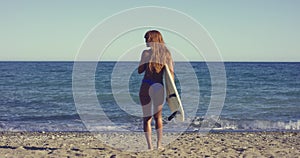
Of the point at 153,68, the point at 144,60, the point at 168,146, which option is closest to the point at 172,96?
the point at 153,68

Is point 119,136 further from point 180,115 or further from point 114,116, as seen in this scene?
point 114,116

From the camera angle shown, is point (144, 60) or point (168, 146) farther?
A: point (168, 146)

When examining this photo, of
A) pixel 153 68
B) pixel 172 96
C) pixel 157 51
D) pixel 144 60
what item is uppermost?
pixel 157 51

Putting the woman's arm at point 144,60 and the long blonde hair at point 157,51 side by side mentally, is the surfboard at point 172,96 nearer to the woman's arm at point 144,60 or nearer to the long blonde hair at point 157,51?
the long blonde hair at point 157,51

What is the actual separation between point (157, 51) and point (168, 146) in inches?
84.9

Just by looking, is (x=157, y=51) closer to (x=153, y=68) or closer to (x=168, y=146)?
(x=153, y=68)

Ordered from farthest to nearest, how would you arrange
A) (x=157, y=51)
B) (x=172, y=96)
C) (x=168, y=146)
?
1. (x=168, y=146)
2. (x=172, y=96)
3. (x=157, y=51)

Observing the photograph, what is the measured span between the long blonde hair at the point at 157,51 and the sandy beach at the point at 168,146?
4.91 feet

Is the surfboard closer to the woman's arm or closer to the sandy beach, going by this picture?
the woman's arm

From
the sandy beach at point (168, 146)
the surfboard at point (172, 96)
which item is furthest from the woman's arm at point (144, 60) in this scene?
the sandy beach at point (168, 146)

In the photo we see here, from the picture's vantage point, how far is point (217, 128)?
10195 millimetres

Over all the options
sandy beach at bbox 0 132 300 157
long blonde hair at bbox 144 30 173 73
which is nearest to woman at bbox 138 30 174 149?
long blonde hair at bbox 144 30 173 73

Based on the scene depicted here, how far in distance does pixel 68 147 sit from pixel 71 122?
4.88 meters

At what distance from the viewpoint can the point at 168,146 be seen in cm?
686
